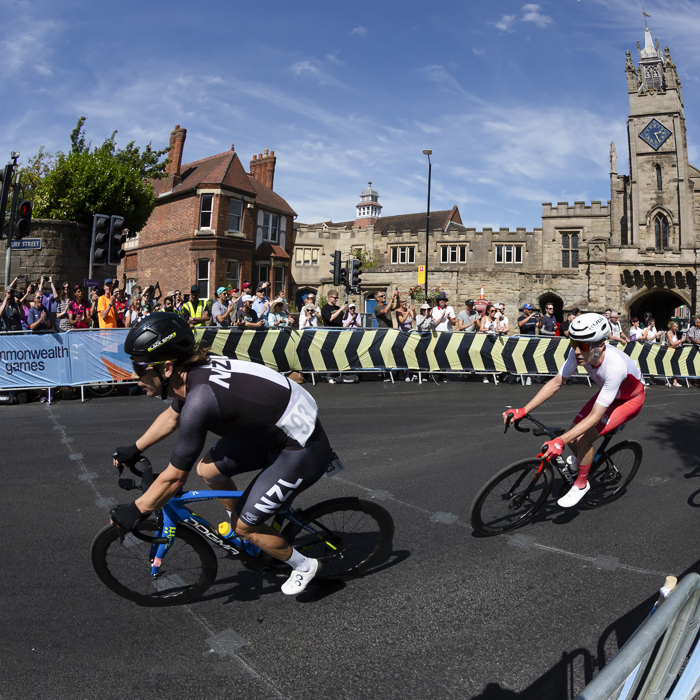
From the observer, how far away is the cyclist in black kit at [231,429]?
3119 mm

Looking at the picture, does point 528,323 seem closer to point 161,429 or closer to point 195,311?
point 195,311

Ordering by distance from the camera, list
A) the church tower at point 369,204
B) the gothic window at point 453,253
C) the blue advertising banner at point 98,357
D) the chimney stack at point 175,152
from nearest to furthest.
→ the blue advertising banner at point 98,357 < the chimney stack at point 175,152 < the gothic window at point 453,253 < the church tower at point 369,204

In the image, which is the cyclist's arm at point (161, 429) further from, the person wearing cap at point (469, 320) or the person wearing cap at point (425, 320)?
the person wearing cap at point (469, 320)

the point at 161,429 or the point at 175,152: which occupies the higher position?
the point at 175,152

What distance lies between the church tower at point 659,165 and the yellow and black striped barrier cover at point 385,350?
1313 inches

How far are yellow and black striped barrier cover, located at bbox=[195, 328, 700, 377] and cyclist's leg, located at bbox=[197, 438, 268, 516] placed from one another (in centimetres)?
880

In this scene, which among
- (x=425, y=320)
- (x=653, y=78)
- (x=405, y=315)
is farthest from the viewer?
(x=653, y=78)

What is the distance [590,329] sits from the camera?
15.8ft

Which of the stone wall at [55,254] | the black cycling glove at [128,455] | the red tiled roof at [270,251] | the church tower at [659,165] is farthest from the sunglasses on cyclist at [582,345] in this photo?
the church tower at [659,165]

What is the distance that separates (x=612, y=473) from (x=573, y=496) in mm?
847

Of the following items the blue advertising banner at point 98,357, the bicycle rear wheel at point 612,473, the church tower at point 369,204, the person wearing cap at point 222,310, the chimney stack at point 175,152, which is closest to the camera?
the bicycle rear wheel at point 612,473

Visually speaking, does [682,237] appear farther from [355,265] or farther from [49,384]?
[49,384]

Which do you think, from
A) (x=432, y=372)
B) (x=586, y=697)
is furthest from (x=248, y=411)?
(x=432, y=372)

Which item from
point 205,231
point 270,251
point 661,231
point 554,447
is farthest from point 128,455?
point 661,231
